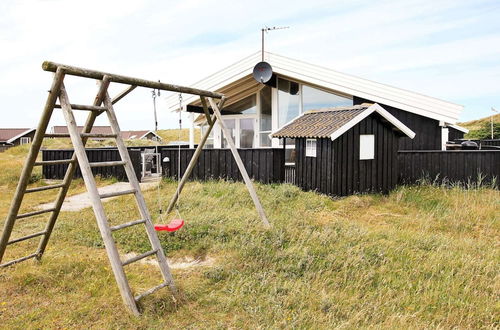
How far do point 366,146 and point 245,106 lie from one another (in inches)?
256

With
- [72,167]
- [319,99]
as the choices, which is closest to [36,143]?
[72,167]

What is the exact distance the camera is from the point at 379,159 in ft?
34.8

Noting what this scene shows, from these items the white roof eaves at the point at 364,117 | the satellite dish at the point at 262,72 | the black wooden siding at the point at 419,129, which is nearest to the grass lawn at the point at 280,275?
the white roof eaves at the point at 364,117

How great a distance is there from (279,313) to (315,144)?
6.63m

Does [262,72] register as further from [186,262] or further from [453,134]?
[453,134]

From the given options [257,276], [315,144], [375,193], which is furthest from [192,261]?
[375,193]

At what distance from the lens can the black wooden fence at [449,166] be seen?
11.3 m

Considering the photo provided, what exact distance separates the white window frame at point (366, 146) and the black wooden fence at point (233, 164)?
2290 millimetres

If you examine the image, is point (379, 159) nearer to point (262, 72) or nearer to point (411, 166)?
point (411, 166)

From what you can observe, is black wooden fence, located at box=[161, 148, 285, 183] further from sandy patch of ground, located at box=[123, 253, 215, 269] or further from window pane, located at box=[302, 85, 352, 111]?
sandy patch of ground, located at box=[123, 253, 215, 269]

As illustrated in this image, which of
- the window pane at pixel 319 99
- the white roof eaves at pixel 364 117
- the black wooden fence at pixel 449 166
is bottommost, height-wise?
the black wooden fence at pixel 449 166

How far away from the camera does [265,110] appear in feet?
49.7

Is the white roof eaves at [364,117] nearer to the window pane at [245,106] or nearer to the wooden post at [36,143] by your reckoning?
the window pane at [245,106]

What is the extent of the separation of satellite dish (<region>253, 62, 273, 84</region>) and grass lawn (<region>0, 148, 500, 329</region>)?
6.06m
